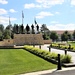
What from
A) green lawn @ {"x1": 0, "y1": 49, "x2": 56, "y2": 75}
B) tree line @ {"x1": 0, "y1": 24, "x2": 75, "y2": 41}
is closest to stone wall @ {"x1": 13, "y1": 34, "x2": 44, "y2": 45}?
tree line @ {"x1": 0, "y1": 24, "x2": 75, "y2": 41}

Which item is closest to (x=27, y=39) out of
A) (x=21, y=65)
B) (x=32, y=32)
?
(x=32, y=32)

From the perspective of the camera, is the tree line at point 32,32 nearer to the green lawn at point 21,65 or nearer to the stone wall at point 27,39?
the stone wall at point 27,39

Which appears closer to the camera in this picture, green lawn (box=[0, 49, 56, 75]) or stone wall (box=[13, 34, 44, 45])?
green lawn (box=[0, 49, 56, 75])

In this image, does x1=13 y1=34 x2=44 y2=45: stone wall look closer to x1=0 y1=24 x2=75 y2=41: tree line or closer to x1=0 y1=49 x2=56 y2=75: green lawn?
x1=0 y1=24 x2=75 y2=41: tree line

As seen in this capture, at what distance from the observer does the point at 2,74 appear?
36.3ft

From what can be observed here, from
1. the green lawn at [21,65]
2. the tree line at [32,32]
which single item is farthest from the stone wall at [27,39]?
the green lawn at [21,65]

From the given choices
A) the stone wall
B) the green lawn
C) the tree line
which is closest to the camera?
the green lawn

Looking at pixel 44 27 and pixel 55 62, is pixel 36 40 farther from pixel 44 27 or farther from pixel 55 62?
pixel 44 27

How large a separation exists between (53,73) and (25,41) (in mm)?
48334

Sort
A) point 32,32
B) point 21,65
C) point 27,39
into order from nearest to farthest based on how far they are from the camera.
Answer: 1. point 21,65
2. point 27,39
3. point 32,32

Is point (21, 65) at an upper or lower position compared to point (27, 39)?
lower

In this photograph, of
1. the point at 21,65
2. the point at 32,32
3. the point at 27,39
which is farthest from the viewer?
the point at 32,32

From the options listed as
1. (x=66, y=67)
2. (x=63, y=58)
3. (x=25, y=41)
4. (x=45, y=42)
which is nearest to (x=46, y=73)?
(x=66, y=67)

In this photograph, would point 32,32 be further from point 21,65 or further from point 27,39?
point 21,65
